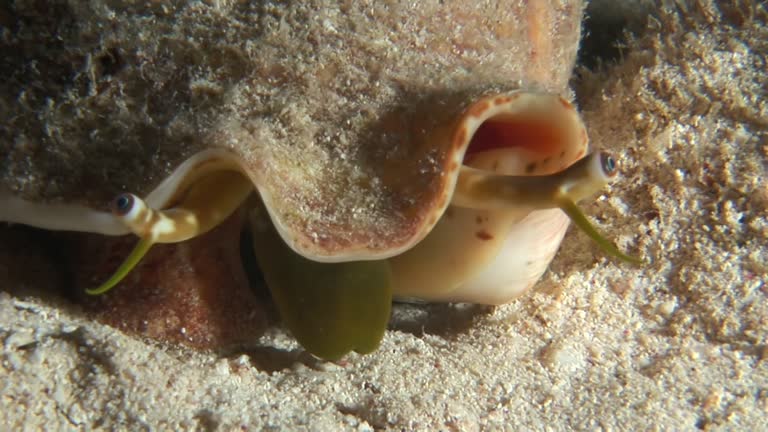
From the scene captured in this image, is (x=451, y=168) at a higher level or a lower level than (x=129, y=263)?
higher

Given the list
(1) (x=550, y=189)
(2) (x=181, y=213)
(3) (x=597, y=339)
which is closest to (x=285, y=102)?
(2) (x=181, y=213)

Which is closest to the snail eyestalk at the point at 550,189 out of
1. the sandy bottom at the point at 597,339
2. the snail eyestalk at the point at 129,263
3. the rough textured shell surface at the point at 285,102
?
the rough textured shell surface at the point at 285,102

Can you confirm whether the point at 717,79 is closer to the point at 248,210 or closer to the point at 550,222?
the point at 550,222

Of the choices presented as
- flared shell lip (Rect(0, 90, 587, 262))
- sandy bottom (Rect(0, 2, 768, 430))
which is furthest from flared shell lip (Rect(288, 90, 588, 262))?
sandy bottom (Rect(0, 2, 768, 430))

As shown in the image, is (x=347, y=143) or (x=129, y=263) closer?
(x=129, y=263)

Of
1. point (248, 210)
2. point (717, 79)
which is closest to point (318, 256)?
point (248, 210)

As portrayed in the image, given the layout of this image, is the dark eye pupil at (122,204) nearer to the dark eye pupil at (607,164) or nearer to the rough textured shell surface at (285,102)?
the rough textured shell surface at (285,102)

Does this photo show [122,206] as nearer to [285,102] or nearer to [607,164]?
[285,102]
